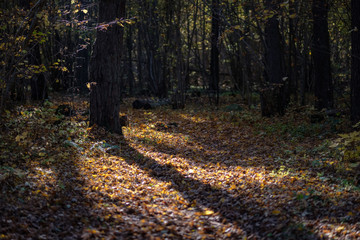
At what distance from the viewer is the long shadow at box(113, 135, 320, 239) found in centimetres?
500

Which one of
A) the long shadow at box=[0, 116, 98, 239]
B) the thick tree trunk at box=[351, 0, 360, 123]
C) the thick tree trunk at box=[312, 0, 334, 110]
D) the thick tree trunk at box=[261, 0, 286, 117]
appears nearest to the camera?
the long shadow at box=[0, 116, 98, 239]

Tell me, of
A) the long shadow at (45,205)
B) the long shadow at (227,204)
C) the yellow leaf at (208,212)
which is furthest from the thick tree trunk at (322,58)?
the long shadow at (45,205)

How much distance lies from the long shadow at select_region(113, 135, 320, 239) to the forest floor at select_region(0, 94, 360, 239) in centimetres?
2

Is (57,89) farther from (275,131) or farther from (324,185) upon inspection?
(324,185)

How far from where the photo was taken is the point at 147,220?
18.5ft

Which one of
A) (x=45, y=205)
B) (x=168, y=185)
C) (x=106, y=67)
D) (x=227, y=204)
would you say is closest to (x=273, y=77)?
(x=106, y=67)

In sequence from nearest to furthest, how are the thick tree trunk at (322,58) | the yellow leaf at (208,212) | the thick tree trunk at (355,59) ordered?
the yellow leaf at (208,212), the thick tree trunk at (355,59), the thick tree trunk at (322,58)

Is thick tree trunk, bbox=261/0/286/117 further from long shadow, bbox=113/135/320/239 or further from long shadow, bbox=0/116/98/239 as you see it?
long shadow, bbox=0/116/98/239

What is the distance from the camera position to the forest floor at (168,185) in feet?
16.6

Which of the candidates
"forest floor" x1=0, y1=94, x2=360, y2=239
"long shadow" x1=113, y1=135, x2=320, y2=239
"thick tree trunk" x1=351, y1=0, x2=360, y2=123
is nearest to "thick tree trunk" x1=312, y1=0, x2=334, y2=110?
"forest floor" x1=0, y1=94, x2=360, y2=239

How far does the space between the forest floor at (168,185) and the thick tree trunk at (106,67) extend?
0.62 m

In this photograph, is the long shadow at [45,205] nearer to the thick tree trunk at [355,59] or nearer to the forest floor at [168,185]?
the forest floor at [168,185]

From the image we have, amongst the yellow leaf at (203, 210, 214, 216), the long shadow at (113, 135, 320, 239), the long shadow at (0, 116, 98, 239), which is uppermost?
the long shadow at (0, 116, 98, 239)

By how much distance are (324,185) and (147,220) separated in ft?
10.9
